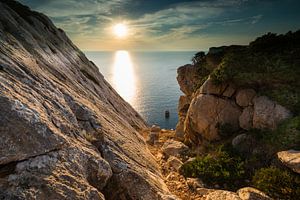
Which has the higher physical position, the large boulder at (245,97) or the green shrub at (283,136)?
the large boulder at (245,97)

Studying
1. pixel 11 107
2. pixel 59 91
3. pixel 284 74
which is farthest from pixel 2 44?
pixel 284 74

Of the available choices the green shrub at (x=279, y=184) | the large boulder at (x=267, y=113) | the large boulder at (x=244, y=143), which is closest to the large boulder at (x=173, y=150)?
the large boulder at (x=244, y=143)

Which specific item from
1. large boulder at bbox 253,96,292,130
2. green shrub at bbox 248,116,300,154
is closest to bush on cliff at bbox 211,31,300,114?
large boulder at bbox 253,96,292,130

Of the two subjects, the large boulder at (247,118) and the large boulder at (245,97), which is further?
the large boulder at (245,97)

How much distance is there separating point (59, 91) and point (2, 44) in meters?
5.08

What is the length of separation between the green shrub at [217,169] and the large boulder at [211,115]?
4564 millimetres

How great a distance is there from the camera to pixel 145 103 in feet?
461

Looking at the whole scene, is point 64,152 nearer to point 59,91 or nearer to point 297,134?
point 59,91

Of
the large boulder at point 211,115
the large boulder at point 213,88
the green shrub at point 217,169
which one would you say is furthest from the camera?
the large boulder at point 213,88

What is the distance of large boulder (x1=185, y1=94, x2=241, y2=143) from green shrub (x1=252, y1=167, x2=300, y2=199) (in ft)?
24.0

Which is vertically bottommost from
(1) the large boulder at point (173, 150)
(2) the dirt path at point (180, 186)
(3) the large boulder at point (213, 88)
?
(2) the dirt path at point (180, 186)

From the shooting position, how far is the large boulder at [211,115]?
71.1ft

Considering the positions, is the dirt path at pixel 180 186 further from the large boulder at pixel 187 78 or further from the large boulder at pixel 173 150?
the large boulder at pixel 187 78

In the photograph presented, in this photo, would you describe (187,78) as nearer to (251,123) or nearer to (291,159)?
(251,123)
